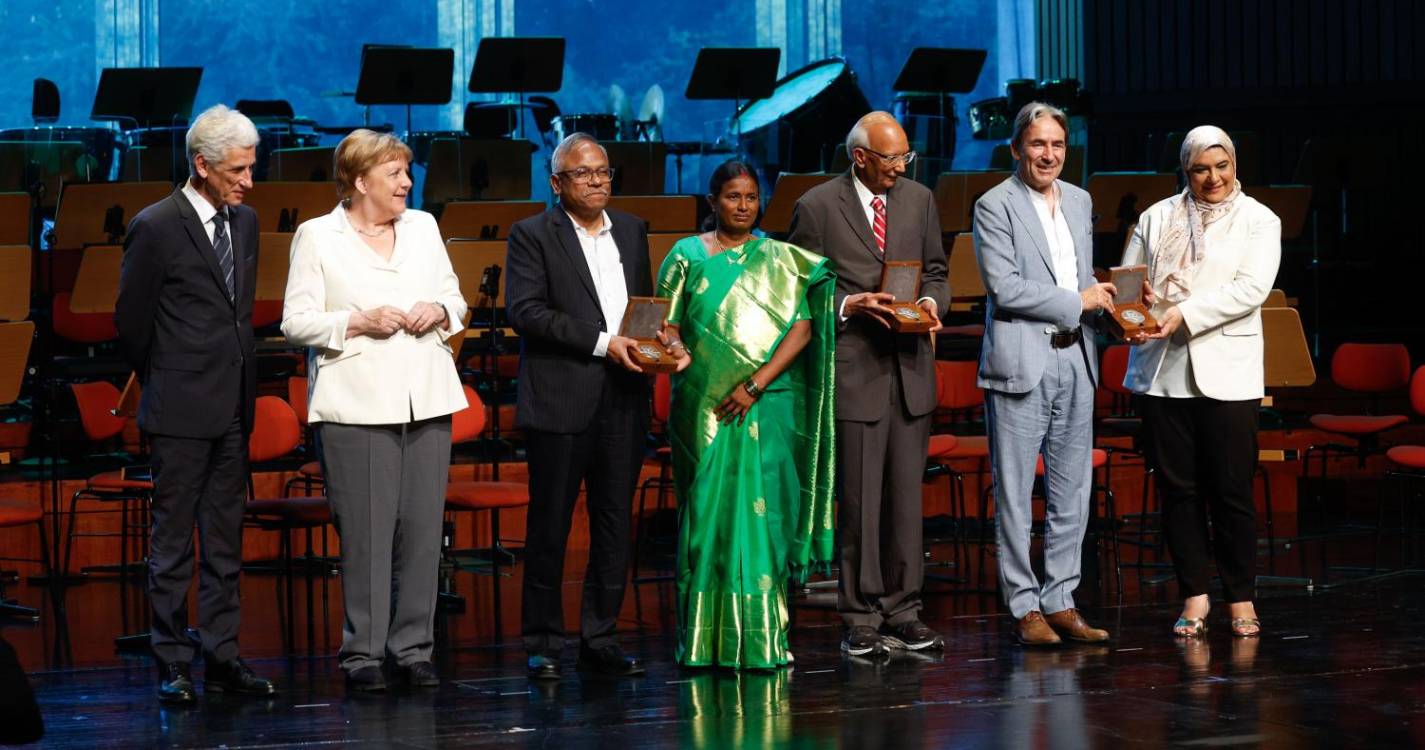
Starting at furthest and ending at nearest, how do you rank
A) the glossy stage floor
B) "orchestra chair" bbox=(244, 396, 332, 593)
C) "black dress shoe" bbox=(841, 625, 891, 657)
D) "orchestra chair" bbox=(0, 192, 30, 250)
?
1. "orchestra chair" bbox=(0, 192, 30, 250)
2. "orchestra chair" bbox=(244, 396, 332, 593)
3. "black dress shoe" bbox=(841, 625, 891, 657)
4. the glossy stage floor

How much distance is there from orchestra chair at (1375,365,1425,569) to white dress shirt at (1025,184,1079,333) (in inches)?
92.4

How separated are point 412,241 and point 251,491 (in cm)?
241

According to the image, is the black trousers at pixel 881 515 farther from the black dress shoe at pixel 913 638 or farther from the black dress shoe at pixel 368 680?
the black dress shoe at pixel 368 680

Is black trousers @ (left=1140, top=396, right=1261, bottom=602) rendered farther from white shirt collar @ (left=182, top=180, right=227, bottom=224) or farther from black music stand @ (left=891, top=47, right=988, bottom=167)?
black music stand @ (left=891, top=47, right=988, bottom=167)

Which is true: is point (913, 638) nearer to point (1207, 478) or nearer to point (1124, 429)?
point (1207, 478)

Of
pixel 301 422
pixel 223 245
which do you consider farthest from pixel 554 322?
pixel 301 422

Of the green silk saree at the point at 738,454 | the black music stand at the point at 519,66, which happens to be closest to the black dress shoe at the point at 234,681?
the green silk saree at the point at 738,454

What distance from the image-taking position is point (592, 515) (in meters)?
4.75

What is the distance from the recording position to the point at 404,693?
4.48 meters

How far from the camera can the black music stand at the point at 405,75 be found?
34.6ft

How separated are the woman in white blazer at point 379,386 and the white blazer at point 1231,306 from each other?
2.02 m

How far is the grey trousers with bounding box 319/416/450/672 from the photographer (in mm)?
4469

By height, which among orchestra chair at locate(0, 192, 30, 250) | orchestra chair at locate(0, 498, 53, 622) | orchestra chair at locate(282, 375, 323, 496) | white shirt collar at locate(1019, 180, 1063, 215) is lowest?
orchestra chair at locate(0, 498, 53, 622)

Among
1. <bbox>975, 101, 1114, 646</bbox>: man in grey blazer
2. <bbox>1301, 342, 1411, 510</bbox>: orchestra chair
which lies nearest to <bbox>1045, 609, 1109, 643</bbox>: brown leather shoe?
<bbox>975, 101, 1114, 646</bbox>: man in grey blazer
